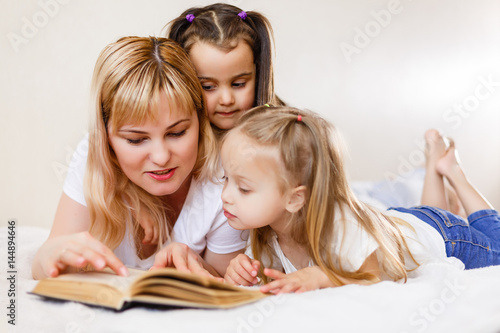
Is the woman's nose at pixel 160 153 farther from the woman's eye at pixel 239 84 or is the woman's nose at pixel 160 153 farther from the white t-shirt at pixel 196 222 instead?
the woman's eye at pixel 239 84

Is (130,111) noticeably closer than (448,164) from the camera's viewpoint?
Yes

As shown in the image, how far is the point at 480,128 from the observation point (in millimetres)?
3023

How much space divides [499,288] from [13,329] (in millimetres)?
899

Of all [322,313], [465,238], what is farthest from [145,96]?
[465,238]

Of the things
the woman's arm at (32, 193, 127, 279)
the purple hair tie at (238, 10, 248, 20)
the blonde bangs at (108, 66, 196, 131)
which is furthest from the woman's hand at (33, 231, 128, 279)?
the purple hair tie at (238, 10, 248, 20)

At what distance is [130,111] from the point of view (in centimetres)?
115

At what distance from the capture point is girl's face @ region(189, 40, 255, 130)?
53.6 inches

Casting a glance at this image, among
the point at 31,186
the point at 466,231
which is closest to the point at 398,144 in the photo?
the point at 466,231

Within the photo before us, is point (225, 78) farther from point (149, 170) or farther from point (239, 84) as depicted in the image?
point (149, 170)

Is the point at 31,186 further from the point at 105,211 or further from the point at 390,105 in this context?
the point at 390,105

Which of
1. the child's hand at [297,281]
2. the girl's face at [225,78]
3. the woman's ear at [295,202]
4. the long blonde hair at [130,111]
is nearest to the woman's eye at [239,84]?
the girl's face at [225,78]

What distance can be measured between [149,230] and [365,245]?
573mm

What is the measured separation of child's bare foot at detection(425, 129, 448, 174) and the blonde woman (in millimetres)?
869

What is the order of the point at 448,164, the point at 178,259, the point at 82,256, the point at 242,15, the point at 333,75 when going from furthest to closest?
the point at 333,75
the point at 448,164
the point at 242,15
the point at 178,259
the point at 82,256
